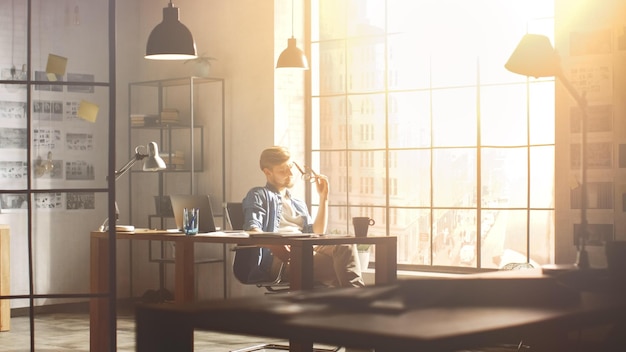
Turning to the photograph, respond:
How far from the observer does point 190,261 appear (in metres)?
6.24

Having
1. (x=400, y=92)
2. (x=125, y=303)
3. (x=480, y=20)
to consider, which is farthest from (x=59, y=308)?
(x=480, y=20)

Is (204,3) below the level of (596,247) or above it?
above

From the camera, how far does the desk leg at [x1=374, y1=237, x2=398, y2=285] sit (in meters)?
5.86

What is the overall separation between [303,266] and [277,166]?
5.13 ft

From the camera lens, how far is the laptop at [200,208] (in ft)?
21.6

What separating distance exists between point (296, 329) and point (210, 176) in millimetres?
7220

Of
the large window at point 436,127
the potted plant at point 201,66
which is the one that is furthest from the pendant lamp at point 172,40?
the large window at point 436,127

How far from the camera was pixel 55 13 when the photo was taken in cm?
903

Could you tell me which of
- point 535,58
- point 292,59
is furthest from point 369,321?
point 292,59

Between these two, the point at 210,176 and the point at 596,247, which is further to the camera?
the point at 210,176

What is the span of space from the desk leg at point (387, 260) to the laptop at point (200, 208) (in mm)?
1251

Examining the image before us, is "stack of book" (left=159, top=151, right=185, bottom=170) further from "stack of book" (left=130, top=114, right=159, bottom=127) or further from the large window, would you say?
the large window

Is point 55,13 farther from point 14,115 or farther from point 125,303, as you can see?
point 125,303

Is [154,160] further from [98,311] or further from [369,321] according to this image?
[369,321]
